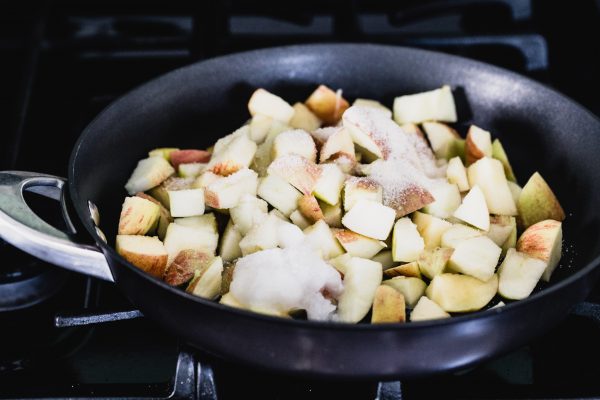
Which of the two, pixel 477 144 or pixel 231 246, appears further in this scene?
pixel 477 144

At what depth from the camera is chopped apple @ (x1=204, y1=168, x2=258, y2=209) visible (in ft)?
3.08

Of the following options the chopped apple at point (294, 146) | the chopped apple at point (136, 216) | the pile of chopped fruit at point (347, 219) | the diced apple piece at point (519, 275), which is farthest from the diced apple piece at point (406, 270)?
the chopped apple at point (136, 216)

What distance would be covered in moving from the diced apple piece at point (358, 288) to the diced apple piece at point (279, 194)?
0.46ft

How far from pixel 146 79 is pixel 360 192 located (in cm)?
76

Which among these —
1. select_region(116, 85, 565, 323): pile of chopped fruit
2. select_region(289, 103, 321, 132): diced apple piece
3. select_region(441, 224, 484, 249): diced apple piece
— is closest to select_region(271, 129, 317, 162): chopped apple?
select_region(116, 85, 565, 323): pile of chopped fruit

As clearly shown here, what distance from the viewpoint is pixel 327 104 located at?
1.14 m

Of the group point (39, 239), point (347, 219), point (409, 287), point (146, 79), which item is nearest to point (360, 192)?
point (347, 219)

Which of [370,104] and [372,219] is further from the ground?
[370,104]

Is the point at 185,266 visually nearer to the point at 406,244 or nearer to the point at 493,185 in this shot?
the point at 406,244

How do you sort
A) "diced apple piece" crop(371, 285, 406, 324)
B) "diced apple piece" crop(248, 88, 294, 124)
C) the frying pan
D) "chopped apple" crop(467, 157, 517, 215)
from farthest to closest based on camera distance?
"diced apple piece" crop(248, 88, 294, 124), "chopped apple" crop(467, 157, 517, 215), "diced apple piece" crop(371, 285, 406, 324), the frying pan

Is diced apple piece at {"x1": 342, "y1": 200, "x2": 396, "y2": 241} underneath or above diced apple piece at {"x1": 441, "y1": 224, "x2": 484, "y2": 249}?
above

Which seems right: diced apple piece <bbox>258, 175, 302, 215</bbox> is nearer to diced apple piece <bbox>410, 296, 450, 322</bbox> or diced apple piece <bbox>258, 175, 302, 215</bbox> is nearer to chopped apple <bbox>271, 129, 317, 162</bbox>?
chopped apple <bbox>271, 129, 317, 162</bbox>

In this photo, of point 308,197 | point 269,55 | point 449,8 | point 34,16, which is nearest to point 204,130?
point 269,55

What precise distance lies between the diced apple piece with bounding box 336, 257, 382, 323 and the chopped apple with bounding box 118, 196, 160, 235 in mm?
284
